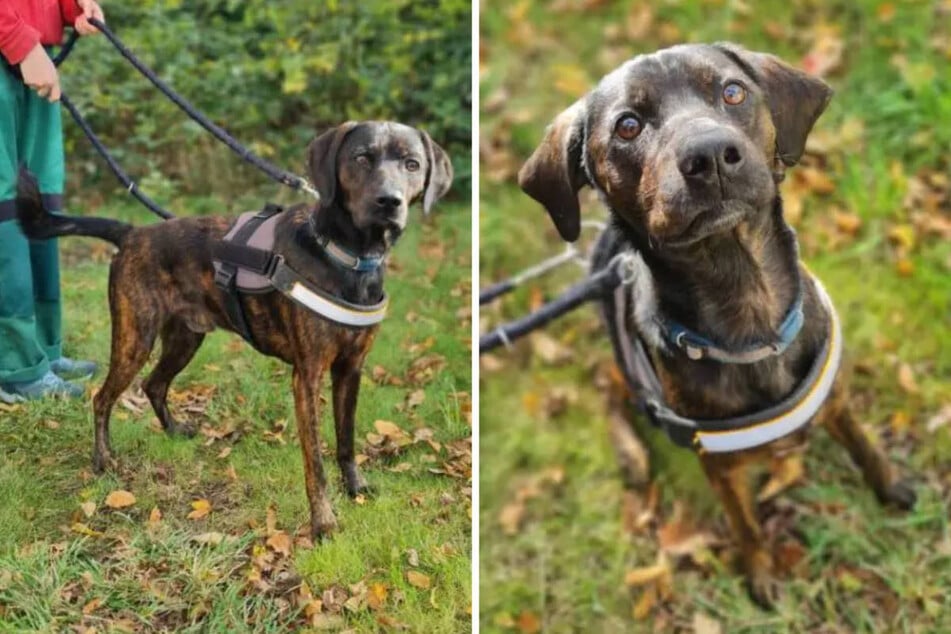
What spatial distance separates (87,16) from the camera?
259 cm

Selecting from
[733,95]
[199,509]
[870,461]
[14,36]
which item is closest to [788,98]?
[733,95]

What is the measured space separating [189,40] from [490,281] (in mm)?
1846

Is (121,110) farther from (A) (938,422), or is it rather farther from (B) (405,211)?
(A) (938,422)

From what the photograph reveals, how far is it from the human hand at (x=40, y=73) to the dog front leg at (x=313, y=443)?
3.10 ft

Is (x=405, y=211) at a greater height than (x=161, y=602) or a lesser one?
greater

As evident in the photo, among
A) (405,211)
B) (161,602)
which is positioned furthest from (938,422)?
(161,602)

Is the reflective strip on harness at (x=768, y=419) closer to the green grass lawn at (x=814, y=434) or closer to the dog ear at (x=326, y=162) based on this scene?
the green grass lawn at (x=814, y=434)

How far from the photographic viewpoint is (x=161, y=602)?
7.81 ft

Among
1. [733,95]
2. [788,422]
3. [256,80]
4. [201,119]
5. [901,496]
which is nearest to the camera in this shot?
[733,95]

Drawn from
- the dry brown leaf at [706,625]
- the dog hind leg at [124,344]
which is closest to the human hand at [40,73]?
the dog hind leg at [124,344]

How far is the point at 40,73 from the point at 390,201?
940 millimetres

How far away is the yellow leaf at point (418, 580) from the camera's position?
2555mm

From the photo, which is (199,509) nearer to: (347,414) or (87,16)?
(347,414)

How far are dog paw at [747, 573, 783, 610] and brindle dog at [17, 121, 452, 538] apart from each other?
150cm
